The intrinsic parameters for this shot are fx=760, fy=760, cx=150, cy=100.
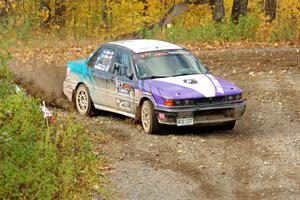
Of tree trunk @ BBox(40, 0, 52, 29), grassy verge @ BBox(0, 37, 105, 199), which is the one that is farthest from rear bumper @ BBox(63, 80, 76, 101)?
tree trunk @ BBox(40, 0, 52, 29)

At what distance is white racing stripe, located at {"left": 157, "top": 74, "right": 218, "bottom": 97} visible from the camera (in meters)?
13.8

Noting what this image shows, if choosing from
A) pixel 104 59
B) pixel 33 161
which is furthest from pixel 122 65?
pixel 33 161

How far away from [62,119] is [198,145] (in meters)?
3.34

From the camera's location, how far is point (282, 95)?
17375 mm

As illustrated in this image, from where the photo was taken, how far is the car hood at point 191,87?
13680mm

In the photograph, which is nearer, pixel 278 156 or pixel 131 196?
pixel 131 196

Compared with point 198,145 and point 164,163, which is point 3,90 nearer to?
point 164,163

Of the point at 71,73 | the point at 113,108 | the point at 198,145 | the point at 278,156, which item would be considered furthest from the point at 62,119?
the point at 278,156

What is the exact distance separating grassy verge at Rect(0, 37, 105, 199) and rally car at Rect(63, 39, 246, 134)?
11.2 feet

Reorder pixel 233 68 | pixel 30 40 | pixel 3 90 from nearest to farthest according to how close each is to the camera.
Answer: pixel 3 90 < pixel 233 68 < pixel 30 40

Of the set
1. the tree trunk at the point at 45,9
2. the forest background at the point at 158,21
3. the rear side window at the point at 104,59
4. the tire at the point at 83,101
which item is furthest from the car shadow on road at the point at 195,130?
the tree trunk at the point at 45,9

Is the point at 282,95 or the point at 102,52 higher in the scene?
the point at 102,52

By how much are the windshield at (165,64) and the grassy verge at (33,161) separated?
434 cm

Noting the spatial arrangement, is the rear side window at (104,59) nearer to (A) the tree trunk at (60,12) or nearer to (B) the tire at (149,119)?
(B) the tire at (149,119)
